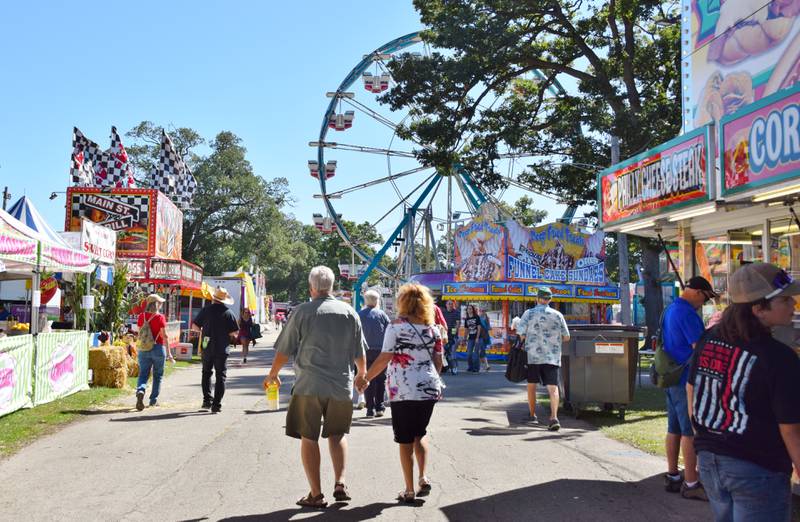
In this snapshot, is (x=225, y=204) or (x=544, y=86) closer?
(x=544, y=86)

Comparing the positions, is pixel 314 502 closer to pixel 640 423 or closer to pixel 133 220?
pixel 640 423

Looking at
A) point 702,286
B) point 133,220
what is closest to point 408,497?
point 702,286

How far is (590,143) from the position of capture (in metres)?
23.4

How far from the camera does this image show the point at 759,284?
2996 millimetres

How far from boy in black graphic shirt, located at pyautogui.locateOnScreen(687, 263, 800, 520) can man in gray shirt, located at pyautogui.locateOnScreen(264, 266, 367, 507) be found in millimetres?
2753

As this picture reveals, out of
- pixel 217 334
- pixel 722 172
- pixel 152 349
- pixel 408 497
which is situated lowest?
pixel 408 497

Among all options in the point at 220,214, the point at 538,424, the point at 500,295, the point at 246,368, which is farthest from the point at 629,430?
the point at 220,214

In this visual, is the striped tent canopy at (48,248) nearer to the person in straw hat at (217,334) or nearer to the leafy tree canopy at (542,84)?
the person in straw hat at (217,334)

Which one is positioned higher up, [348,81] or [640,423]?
[348,81]

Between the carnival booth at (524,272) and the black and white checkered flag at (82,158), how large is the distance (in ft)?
43.0

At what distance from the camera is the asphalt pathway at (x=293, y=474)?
5148mm

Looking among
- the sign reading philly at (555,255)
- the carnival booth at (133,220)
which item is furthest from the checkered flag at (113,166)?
the sign reading philly at (555,255)

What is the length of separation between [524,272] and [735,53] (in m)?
15.2

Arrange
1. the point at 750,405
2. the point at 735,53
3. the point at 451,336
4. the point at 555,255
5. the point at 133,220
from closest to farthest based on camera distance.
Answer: the point at 750,405 → the point at 735,53 → the point at 451,336 → the point at 555,255 → the point at 133,220
